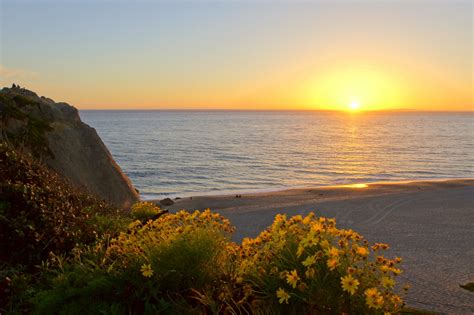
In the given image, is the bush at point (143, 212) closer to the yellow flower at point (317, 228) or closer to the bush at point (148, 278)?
the bush at point (148, 278)

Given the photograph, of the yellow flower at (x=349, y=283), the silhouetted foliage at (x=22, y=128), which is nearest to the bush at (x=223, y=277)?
the yellow flower at (x=349, y=283)

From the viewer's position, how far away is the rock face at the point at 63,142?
9.66 m

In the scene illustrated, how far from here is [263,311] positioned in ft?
13.1

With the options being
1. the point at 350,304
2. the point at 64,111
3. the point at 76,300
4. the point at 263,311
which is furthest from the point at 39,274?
the point at 64,111

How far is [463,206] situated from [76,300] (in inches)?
644

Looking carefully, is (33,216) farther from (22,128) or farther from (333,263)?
(22,128)

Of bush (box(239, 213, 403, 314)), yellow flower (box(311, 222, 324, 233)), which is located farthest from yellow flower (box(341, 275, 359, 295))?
yellow flower (box(311, 222, 324, 233))

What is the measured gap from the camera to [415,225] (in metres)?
14.3

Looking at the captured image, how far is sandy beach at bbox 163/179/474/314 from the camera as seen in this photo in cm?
→ 807

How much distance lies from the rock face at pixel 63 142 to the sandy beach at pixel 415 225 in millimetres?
3435

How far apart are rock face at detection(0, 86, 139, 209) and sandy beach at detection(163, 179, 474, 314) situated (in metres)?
3.44

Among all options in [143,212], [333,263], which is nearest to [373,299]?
[333,263]

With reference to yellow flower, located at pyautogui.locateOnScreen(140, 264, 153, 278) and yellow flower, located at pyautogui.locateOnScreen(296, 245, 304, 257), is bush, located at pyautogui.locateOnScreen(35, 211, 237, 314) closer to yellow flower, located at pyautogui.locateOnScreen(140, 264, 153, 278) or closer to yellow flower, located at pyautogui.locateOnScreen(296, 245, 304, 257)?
yellow flower, located at pyautogui.locateOnScreen(140, 264, 153, 278)

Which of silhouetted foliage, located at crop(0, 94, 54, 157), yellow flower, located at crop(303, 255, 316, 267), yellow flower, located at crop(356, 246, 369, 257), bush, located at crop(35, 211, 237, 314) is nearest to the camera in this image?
yellow flower, located at crop(303, 255, 316, 267)
